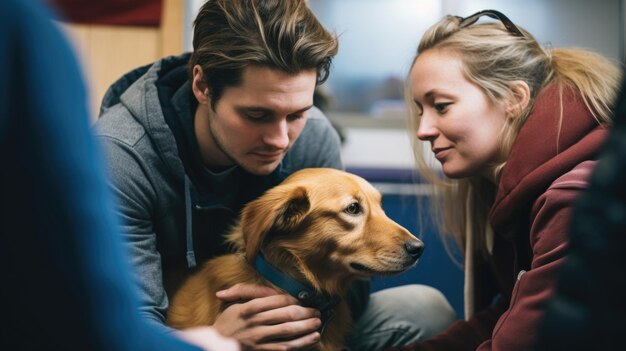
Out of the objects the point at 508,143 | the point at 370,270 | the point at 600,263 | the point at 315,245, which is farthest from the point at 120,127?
the point at 600,263

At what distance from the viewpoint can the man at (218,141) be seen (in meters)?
1.63

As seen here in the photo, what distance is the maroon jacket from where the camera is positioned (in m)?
1.35

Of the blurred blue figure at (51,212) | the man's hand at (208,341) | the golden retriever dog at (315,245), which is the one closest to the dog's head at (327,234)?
the golden retriever dog at (315,245)

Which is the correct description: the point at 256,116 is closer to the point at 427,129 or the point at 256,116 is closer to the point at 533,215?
the point at 427,129

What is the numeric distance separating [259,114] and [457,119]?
51 centimetres

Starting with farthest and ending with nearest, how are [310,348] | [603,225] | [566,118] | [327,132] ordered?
[327,132], [310,348], [566,118], [603,225]

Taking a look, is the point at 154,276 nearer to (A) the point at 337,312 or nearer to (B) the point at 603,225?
(A) the point at 337,312

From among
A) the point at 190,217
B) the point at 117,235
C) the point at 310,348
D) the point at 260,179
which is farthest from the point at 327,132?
the point at 117,235

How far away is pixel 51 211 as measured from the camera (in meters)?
0.59

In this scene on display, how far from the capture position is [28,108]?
1.85ft

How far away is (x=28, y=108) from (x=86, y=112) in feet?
0.18

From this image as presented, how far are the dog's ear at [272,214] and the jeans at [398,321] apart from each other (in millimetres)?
523

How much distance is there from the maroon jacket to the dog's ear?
0.48 metres

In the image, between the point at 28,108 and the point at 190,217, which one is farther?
the point at 190,217
